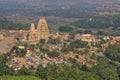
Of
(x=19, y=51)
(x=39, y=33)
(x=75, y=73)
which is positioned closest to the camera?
(x=75, y=73)

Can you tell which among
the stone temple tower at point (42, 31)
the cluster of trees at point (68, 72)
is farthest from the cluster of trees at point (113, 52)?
the stone temple tower at point (42, 31)

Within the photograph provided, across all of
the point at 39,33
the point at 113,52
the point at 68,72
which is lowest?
the point at 113,52

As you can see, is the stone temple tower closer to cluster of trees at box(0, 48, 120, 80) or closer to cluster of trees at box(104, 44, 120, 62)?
cluster of trees at box(104, 44, 120, 62)

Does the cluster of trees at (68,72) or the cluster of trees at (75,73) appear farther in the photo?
the cluster of trees at (68,72)

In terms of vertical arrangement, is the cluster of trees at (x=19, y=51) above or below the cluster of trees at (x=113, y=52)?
above

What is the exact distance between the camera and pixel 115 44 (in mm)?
48812

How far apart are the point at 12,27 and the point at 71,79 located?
34157 millimetres

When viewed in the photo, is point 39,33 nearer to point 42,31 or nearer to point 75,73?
point 42,31

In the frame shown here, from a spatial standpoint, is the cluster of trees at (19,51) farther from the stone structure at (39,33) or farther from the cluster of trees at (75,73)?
the stone structure at (39,33)

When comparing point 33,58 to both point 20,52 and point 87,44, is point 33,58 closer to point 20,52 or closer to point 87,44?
point 20,52

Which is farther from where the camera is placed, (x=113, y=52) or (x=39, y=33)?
(x=39, y=33)

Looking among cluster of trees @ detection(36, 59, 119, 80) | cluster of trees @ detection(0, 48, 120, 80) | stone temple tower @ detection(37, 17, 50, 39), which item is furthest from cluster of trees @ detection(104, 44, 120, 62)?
stone temple tower @ detection(37, 17, 50, 39)

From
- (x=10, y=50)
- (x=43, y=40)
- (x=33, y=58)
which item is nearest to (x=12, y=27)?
(x=43, y=40)

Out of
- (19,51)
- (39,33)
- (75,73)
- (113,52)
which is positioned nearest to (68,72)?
(75,73)
